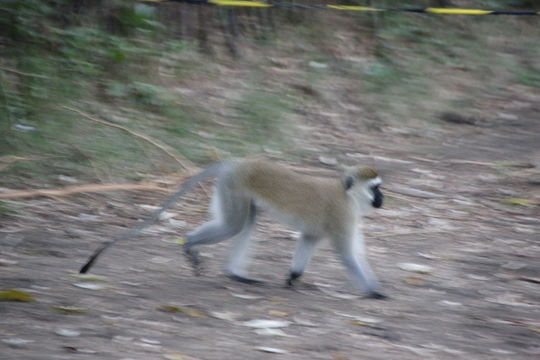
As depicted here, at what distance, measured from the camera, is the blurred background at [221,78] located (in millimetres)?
8883

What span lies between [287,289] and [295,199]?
0.62 m

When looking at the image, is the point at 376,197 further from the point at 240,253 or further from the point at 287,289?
the point at 240,253

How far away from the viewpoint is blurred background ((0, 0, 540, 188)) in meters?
8.88

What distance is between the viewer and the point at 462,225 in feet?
26.2

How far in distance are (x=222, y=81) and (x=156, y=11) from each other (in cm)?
130

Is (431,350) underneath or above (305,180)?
underneath

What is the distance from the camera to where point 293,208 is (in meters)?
5.81

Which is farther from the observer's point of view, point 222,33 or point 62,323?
point 222,33

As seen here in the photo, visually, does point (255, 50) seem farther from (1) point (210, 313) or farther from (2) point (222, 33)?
(1) point (210, 313)

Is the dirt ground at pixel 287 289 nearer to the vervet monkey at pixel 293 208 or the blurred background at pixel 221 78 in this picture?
the vervet monkey at pixel 293 208

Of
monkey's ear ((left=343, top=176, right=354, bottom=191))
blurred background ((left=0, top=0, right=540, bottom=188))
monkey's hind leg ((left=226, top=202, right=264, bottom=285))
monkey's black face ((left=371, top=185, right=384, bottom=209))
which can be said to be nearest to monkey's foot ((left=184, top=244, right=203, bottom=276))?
monkey's hind leg ((left=226, top=202, right=264, bottom=285))

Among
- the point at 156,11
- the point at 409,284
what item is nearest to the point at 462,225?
the point at 409,284

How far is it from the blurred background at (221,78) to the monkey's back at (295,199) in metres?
2.95

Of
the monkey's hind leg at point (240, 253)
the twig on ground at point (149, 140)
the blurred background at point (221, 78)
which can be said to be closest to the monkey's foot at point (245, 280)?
the monkey's hind leg at point (240, 253)
